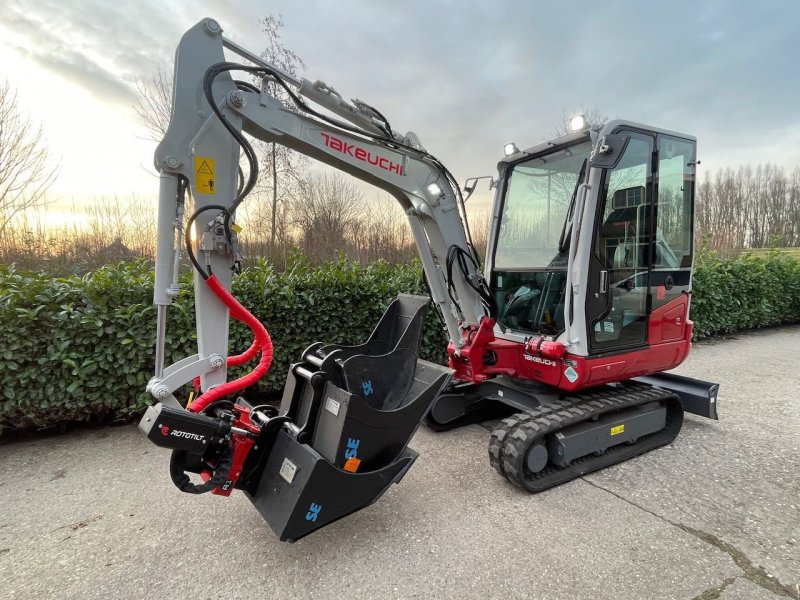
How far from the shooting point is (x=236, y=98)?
7.91ft

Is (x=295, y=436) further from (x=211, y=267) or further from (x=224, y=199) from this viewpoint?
(x=224, y=199)

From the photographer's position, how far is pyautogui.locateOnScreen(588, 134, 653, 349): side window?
136 inches

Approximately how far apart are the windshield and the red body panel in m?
0.80

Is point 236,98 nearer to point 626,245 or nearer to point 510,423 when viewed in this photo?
point 510,423

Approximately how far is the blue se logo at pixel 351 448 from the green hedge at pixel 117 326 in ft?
7.77

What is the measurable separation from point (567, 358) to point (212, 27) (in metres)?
3.25

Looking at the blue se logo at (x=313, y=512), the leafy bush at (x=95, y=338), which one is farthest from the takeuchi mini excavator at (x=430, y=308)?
the leafy bush at (x=95, y=338)

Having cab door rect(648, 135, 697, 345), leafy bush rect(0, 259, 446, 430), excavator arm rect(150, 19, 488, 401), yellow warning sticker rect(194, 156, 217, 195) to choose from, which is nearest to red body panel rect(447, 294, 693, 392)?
cab door rect(648, 135, 697, 345)

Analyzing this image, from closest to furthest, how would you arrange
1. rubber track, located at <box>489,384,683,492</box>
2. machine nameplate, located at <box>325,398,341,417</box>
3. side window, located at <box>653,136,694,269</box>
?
1. machine nameplate, located at <box>325,398,341,417</box>
2. rubber track, located at <box>489,384,683,492</box>
3. side window, located at <box>653,136,694,269</box>

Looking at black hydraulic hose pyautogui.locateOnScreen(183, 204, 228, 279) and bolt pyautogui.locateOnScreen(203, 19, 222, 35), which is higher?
bolt pyautogui.locateOnScreen(203, 19, 222, 35)

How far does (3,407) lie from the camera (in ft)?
11.6

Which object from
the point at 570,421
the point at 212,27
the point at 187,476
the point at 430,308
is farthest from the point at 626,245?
the point at 187,476

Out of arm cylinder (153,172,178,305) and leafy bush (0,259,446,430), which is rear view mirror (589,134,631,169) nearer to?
arm cylinder (153,172,178,305)

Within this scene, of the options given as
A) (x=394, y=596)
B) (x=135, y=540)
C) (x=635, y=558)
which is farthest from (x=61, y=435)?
(x=635, y=558)
